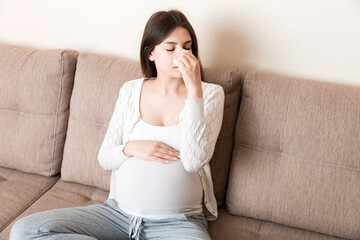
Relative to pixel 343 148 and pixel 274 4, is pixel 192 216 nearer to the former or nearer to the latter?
pixel 343 148

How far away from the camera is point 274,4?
191 centimetres

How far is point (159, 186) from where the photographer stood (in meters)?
1.64

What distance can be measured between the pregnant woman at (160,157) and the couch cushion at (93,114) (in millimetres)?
156

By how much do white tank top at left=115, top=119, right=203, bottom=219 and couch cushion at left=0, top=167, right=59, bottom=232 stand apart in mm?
483

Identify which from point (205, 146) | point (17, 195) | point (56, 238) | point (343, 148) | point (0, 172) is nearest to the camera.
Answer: point (56, 238)

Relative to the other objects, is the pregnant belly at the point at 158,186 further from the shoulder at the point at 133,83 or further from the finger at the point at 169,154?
the shoulder at the point at 133,83

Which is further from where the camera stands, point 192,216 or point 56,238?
point 192,216

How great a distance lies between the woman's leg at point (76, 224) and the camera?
4.99 ft

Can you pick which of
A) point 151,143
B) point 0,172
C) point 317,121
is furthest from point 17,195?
point 317,121

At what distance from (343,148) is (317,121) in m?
0.14

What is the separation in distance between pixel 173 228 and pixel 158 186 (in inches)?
6.4

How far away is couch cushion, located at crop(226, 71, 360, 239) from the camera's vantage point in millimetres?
1732

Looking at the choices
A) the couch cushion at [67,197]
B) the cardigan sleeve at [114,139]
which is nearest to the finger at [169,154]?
the cardigan sleeve at [114,139]

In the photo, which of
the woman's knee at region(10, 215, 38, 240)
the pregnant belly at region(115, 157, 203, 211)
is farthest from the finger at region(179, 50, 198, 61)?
the woman's knee at region(10, 215, 38, 240)
